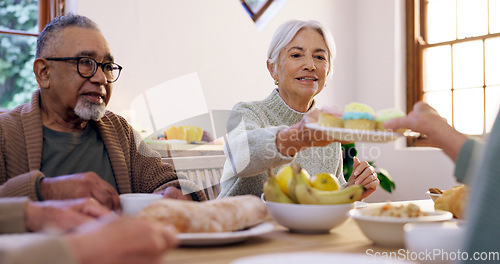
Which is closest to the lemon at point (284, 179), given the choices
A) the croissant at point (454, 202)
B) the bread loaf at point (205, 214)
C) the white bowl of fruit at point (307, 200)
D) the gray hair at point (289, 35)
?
the white bowl of fruit at point (307, 200)

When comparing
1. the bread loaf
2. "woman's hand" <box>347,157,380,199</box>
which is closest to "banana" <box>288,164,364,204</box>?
the bread loaf

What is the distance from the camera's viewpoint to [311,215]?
35.4 inches

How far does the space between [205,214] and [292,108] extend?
1309 millimetres

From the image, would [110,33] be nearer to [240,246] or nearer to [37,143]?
[37,143]

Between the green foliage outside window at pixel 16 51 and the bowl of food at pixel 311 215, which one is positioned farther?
the green foliage outside window at pixel 16 51

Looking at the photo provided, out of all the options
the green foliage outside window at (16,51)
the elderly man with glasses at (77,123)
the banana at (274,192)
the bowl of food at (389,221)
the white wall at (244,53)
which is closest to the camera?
the bowl of food at (389,221)

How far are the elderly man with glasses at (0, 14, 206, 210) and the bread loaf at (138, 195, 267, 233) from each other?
554 millimetres

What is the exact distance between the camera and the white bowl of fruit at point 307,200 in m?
0.90

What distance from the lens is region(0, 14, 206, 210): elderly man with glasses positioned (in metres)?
1.42

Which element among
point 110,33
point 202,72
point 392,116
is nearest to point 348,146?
point 202,72

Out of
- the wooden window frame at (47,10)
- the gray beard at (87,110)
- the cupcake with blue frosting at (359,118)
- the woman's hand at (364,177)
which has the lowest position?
the woman's hand at (364,177)

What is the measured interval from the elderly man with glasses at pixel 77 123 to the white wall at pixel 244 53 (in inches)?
69.5

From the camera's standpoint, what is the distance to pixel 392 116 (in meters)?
1.02

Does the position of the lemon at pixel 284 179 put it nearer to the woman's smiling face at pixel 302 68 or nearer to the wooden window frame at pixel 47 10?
the woman's smiling face at pixel 302 68
